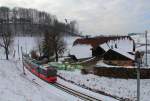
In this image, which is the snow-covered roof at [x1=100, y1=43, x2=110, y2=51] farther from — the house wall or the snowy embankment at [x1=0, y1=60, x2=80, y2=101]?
the snowy embankment at [x1=0, y1=60, x2=80, y2=101]

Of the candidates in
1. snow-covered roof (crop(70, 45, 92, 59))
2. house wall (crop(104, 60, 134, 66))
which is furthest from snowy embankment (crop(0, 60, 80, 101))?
snow-covered roof (crop(70, 45, 92, 59))

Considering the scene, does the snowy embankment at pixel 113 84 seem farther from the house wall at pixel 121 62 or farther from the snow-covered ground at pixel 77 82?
the house wall at pixel 121 62

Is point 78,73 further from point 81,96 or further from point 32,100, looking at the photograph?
point 32,100

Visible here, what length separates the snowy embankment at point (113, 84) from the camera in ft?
104

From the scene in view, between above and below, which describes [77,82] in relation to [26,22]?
below

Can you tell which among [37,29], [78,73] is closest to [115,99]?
[78,73]

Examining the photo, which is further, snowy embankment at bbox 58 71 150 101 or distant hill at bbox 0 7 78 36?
distant hill at bbox 0 7 78 36

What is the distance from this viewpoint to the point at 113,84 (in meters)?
37.2

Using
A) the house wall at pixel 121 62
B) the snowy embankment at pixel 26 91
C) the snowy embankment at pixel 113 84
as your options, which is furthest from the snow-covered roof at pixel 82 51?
the snowy embankment at pixel 26 91

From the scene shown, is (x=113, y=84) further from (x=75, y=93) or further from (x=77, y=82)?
(x=75, y=93)

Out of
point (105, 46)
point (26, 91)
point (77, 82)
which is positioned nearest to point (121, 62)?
point (105, 46)

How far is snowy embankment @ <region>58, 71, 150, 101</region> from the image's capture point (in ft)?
104

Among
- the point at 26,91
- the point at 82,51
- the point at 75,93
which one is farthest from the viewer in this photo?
the point at 82,51

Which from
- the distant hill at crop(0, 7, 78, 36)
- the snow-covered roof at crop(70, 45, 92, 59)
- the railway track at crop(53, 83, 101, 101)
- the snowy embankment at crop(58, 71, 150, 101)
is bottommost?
the railway track at crop(53, 83, 101, 101)
